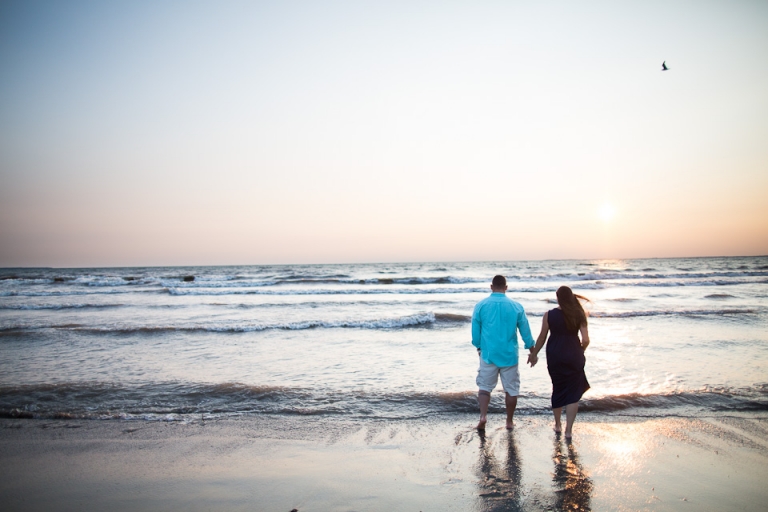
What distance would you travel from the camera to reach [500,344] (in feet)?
16.5

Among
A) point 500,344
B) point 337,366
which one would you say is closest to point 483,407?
point 500,344

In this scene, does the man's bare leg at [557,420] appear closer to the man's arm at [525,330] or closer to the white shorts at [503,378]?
the white shorts at [503,378]

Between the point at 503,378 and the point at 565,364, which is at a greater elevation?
the point at 565,364

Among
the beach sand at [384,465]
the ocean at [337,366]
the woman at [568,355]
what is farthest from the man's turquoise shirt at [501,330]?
the ocean at [337,366]

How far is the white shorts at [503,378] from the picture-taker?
16.6ft

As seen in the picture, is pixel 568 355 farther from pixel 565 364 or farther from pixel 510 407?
pixel 510 407

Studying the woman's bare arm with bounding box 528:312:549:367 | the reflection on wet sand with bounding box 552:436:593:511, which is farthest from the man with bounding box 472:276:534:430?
the reflection on wet sand with bounding box 552:436:593:511

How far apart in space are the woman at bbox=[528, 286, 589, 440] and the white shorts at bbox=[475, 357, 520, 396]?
1.36 feet

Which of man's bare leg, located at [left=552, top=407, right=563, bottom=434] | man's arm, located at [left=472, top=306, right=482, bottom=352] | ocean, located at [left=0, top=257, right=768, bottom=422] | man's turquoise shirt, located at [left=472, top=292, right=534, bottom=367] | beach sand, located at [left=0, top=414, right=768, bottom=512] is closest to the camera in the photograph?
beach sand, located at [left=0, top=414, right=768, bottom=512]

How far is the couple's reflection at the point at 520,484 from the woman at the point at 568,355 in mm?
455

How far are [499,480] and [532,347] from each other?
5.41ft

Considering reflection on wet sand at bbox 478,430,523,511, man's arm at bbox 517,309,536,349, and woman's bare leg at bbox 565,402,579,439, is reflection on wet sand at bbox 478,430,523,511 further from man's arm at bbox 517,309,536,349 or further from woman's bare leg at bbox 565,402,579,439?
man's arm at bbox 517,309,536,349

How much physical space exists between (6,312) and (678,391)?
24.9 meters

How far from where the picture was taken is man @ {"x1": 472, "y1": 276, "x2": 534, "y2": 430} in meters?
5.02
